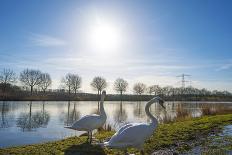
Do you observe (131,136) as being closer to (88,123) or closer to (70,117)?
(88,123)

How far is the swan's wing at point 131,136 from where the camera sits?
8.27 metres

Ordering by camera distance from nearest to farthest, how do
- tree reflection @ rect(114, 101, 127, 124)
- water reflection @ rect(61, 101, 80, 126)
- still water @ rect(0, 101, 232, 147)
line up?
still water @ rect(0, 101, 232, 147) → water reflection @ rect(61, 101, 80, 126) → tree reflection @ rect(114, 101, 127, 124)

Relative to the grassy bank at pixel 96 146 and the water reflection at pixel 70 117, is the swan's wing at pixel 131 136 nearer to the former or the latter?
the grassy bank at pixel 96 146

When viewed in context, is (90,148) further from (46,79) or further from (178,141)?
(46,79)

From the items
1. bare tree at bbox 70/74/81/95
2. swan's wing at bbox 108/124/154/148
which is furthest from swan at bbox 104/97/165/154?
bare tree at bbox 70/74/81/95

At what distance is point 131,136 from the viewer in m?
8.40

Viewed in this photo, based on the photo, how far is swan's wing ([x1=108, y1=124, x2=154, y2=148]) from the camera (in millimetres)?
8266

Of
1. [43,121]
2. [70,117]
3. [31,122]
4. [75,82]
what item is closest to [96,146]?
[31,122]

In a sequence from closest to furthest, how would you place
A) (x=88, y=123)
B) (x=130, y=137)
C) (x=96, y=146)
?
(x=130, y=137)
(x=96, y=146)
(x=88, y=123)

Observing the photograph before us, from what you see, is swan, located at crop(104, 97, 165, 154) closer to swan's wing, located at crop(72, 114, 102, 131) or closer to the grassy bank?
the grassy bank

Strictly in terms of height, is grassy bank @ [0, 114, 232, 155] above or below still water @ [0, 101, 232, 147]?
above

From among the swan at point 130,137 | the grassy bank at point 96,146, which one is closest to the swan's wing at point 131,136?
the swan at point 130,137

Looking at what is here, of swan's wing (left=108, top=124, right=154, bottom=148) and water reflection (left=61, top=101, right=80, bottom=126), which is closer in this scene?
swan's wing (left=108, top=124, right=154, bottom=148)

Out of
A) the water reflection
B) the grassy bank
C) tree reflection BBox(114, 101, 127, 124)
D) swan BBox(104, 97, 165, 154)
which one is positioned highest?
swan BBox(104, 97, 165, 154)
